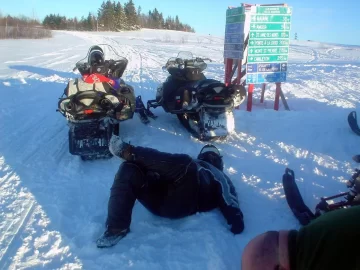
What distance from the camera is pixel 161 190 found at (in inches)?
120

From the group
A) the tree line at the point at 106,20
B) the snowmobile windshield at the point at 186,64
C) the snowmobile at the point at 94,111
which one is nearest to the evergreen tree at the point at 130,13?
the tree line at the point at 106,20

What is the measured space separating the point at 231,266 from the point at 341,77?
38.7 ft

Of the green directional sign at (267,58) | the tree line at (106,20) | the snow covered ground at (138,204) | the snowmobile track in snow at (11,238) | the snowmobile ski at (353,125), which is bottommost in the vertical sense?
the snowmobile track in snow at (11,238)

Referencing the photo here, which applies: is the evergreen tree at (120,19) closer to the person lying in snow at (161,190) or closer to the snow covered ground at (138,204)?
the snow covered ground at (138,204)

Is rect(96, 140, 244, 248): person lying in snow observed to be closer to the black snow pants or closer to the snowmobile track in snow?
the black snow pants

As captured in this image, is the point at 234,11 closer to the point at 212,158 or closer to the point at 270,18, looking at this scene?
the point at 270,18

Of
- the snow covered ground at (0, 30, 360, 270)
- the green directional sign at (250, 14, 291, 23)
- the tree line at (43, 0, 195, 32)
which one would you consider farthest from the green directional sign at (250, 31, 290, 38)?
the tree line at (43, 0, 195, 32)

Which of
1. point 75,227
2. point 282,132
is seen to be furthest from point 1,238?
point 282,132

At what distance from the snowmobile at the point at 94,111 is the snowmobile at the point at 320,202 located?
2403 millimetres

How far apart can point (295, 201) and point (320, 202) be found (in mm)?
259

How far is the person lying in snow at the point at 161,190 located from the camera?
279cm

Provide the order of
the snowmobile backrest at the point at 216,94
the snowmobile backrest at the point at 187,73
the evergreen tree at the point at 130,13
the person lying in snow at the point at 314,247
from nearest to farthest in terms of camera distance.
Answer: the person lying in snow at the point at 314,247
the snowmobile backrest at the point at 216,94
the snowmobile backrest at the point at 187,73
the evergreen tree at the point at 130,13

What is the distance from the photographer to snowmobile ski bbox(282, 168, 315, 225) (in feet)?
9.89

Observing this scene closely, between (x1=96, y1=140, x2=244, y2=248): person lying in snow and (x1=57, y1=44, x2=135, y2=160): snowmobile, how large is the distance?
63.8 inches
